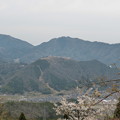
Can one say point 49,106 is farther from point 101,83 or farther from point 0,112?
point 101,83

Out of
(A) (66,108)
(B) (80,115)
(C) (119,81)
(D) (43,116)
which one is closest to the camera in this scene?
(C) (119,81)

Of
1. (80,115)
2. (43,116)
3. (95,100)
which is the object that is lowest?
(43,116)

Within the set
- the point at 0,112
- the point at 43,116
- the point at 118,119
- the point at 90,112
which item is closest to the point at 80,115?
the point at 90,112

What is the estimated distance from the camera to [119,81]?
4.84m

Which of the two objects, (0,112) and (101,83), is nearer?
(101,83)

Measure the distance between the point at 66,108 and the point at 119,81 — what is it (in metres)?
20.1

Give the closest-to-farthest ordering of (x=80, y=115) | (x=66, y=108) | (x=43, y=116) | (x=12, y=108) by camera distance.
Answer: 1. (x=66, y=108)
2. (x=80, y=115)
3. (x=43, y=116)
4. (x=12, y=108)

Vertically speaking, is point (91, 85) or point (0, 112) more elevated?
point (91, 85)

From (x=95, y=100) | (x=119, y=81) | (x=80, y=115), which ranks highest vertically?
(x=119, y=81)

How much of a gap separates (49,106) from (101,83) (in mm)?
157161

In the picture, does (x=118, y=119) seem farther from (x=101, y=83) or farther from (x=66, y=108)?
(x=66, y=108)

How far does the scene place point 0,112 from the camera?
213 feet

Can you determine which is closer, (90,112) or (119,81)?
(119,81)

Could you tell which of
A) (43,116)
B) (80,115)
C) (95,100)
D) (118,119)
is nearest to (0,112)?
(80,115)
